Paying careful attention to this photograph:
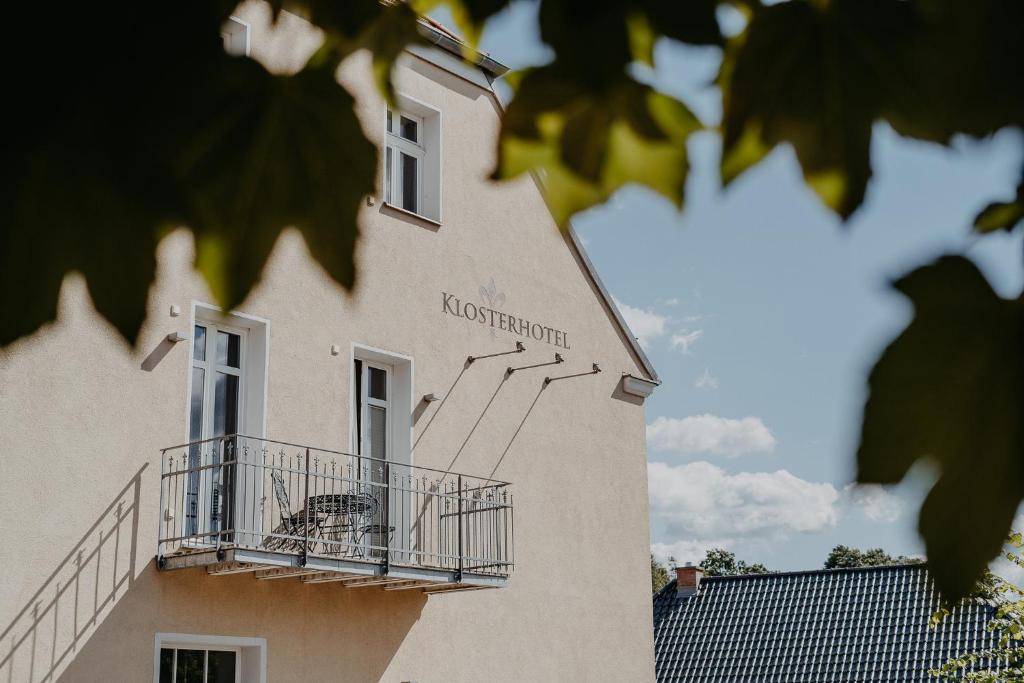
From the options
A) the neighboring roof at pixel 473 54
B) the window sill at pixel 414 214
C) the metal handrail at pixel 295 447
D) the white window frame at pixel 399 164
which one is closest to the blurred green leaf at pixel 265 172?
the neighboring roof at pixel 473 54

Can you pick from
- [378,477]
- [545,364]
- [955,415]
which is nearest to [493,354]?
[545,364]

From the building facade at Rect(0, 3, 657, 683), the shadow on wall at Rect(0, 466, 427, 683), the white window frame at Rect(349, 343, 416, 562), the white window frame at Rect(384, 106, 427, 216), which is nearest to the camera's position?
the shadow on wall at Rect(0, 466, 427, 683)

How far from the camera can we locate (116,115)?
0.84 metres

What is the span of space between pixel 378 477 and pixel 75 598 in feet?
9.74

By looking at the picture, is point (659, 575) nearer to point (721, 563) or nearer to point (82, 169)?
point (721, 563)

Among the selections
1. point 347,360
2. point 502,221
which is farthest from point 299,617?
point 502,221

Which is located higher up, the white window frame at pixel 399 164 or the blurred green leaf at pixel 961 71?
the white window frame at pixel 399 164

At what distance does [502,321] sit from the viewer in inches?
508

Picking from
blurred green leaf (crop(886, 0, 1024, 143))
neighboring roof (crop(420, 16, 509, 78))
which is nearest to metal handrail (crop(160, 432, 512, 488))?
neighboring roof (crop(420, 16, 509, 78))

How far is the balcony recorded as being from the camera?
955 centimetres

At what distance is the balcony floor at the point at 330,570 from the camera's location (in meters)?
9.32

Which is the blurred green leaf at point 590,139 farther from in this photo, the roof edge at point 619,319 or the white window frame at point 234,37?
the roof edge at point 619,319

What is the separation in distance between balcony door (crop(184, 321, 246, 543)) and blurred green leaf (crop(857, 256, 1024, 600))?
9.02 meters

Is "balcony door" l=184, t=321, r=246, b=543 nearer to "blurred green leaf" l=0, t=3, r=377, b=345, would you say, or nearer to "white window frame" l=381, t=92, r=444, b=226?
"white window frame" l=381, t=92, r=444, b=226
